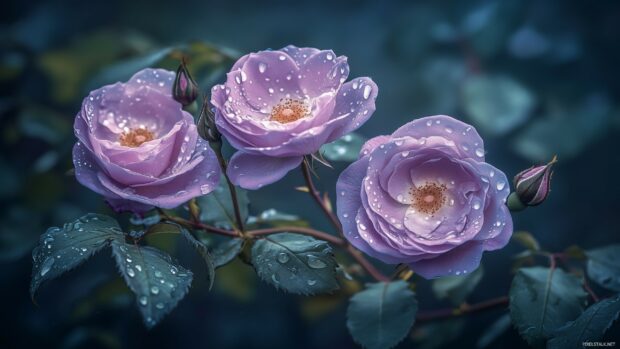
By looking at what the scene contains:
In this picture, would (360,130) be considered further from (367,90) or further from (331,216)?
(367,90)

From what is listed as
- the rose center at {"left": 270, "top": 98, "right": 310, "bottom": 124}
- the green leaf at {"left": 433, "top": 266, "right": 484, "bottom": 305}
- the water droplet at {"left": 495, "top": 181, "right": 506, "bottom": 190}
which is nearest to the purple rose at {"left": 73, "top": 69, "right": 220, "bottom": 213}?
the rose center at {"left": 270, "top": 98, "right": 310, "bottom": 124}

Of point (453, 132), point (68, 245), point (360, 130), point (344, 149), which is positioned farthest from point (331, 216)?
point (360, 130)

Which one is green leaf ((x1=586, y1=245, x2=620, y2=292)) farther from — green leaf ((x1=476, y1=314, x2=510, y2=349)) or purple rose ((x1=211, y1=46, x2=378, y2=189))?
purple rose ((x1=211, y1=46, x2=378, y2=189))

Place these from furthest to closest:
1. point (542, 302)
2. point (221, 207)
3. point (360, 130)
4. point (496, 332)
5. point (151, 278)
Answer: point (360, 130), point (496, 332), point (221, 207), point (542, 302), point (151, 278)

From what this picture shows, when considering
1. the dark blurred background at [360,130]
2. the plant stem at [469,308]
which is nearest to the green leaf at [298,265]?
the plant stem at [469,308]

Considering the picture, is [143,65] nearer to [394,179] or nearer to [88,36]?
[394,179]

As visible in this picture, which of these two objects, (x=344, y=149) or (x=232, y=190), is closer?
(x=232, y=190)
